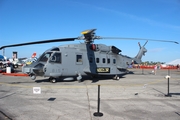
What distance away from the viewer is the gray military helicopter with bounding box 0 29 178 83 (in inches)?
492

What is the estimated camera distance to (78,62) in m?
14.2

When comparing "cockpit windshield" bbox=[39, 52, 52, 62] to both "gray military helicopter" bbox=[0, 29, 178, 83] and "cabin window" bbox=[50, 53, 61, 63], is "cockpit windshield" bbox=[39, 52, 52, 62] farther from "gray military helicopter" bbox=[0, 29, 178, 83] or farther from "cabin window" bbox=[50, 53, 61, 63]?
"cabin window" bbox=[50, 53, 61, 63]

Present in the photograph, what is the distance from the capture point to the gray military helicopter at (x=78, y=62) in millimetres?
12508

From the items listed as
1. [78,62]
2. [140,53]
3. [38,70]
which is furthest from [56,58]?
[140,53]

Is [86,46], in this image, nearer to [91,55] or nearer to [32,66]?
[91,55]

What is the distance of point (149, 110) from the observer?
6.07 meters

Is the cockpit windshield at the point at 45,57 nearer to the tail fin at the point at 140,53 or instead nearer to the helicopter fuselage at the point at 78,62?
the helicopter fuselage at the point at 78,62

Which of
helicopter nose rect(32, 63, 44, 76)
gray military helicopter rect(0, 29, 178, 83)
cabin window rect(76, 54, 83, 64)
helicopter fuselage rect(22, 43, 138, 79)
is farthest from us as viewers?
cabin window rect(76, 54, 83, 64)

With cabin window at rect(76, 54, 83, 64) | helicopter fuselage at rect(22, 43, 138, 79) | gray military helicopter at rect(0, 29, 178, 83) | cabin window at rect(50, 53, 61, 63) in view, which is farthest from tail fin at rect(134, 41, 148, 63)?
cabin window at rect(50, 53, 61, 63)

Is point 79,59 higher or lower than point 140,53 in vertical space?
lower

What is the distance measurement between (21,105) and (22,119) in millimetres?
1614

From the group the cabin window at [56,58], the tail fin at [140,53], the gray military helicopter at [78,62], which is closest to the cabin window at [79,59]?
the gray military helicopter at [78,62]

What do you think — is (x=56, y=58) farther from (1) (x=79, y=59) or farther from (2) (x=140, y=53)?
(2) (x=140, y=53)

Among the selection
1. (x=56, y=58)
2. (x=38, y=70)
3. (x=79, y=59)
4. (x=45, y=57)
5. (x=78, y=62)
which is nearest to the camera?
(x=38, y=70)
